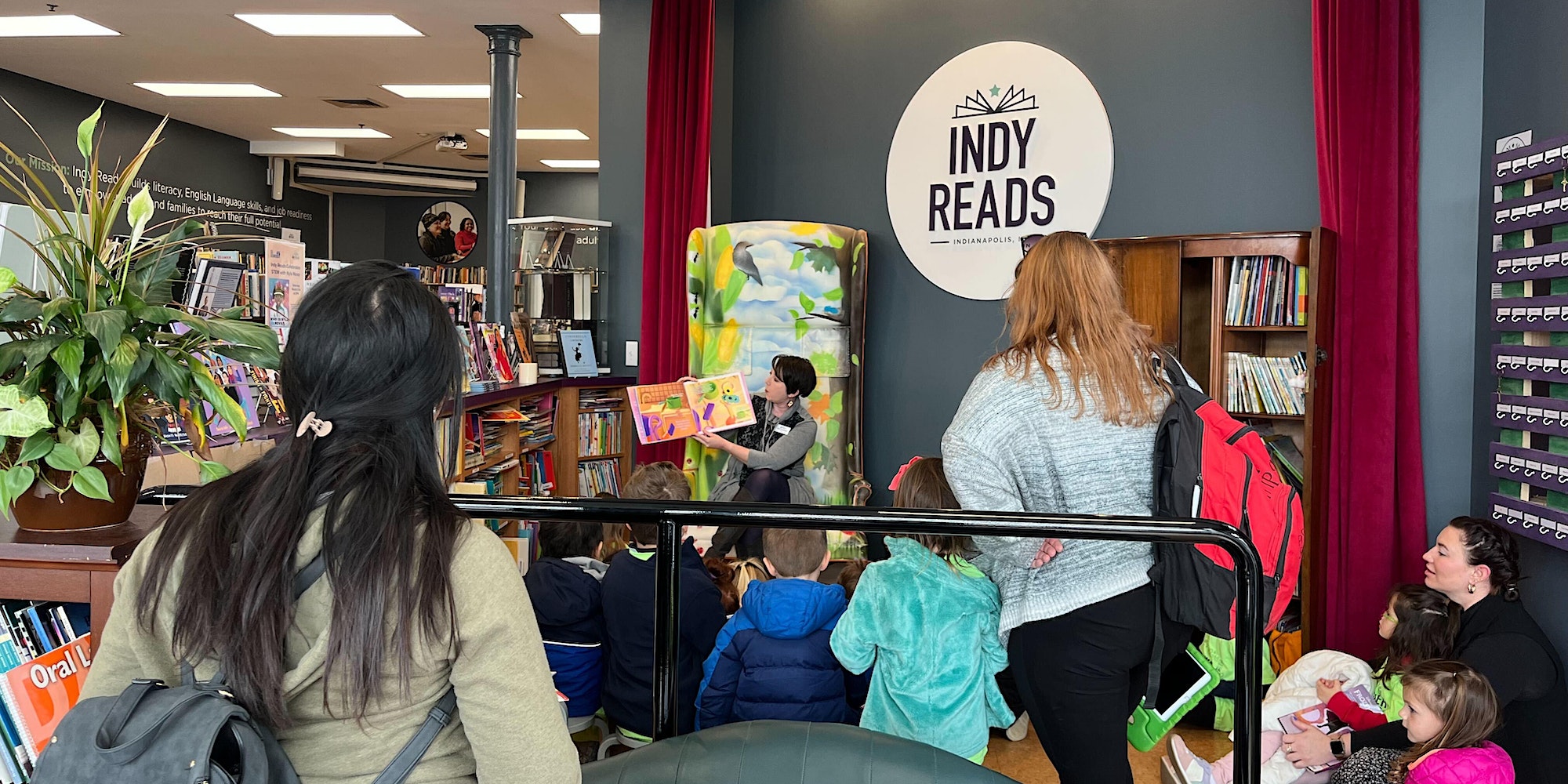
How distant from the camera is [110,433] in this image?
62.9 inches

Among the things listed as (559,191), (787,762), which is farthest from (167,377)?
(559,191)

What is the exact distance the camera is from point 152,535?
1171 millimetres

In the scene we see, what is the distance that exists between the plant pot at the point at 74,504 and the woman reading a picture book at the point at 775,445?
2.68 m

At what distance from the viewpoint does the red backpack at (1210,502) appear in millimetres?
1907

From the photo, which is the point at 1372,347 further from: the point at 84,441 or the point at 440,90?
the point at 440,90

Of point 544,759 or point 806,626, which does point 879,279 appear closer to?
point 806,626

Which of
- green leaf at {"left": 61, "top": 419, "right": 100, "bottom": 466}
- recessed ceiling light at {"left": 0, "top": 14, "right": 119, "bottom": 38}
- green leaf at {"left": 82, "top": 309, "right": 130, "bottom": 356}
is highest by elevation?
recessed ceiling light at {"left": 0, "top": 14, "right": 119, "bottom": 38}

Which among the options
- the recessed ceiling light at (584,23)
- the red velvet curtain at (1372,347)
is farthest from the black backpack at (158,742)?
the recessed ceiling light at (584,23)

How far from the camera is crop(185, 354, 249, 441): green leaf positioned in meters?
1.64

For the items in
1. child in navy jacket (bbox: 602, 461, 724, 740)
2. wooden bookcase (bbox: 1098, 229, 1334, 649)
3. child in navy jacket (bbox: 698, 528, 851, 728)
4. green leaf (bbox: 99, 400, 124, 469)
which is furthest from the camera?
wooden bookcase (bbox: 1098, 229, 1334, 649)

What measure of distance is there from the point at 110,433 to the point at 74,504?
0.42ft

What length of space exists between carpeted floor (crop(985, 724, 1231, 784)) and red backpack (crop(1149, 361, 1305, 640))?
47.8 inches

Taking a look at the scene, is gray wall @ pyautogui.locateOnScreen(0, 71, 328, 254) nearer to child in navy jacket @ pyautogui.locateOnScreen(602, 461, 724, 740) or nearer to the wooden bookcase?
child in navy jacket @ pyautogui.locateOnScreen(602, 461, 724, 740)

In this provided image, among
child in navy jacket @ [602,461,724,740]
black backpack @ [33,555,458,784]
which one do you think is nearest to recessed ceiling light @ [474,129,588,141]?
child in navy jacket @ [602,461,724,740]
